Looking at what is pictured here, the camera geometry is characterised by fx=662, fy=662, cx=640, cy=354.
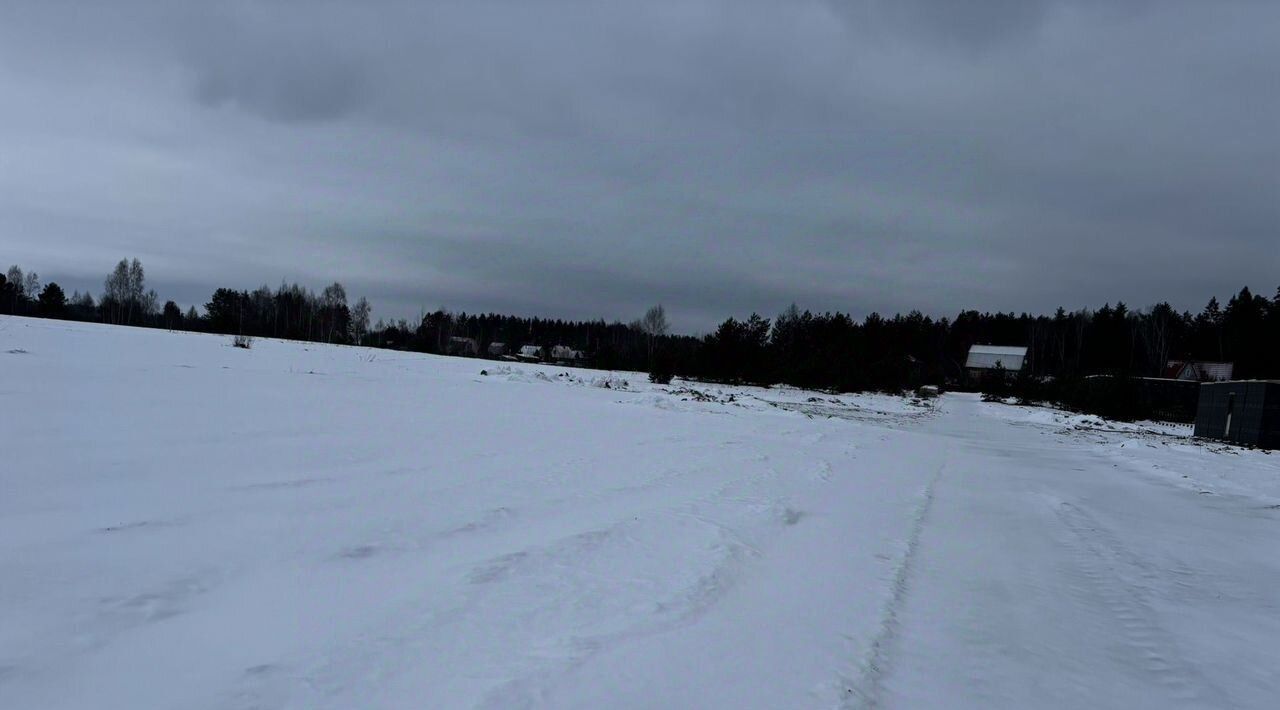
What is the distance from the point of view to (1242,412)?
23.1m

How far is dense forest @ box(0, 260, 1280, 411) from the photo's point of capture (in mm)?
45312

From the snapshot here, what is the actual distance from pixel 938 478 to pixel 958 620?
618 cm

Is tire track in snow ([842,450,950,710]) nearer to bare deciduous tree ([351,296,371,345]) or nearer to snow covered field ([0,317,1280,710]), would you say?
snow covered field ([0,317,1280,710])

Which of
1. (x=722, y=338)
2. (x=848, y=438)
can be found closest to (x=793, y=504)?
(x=848, y=438)

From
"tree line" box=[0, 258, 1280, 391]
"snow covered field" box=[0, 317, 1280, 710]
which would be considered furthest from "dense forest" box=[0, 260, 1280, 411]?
"snow covered field" box=[0, 317, 1280, 710]

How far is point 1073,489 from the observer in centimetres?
917

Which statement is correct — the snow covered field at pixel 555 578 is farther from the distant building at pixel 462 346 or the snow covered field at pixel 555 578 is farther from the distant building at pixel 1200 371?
the distant building at pixel 462 346

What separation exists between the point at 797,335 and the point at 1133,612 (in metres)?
59.4

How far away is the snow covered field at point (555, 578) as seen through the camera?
100 inches

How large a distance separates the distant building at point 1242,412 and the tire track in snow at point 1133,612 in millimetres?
21754

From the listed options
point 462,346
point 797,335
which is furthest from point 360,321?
point 797,335

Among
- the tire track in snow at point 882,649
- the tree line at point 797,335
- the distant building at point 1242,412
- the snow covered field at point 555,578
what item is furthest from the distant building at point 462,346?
the tire track in snow at point 882,649

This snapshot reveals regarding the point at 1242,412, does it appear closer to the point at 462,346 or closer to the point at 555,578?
the point at 555,578

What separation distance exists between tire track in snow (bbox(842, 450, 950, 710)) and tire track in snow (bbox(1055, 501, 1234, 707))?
106cm
